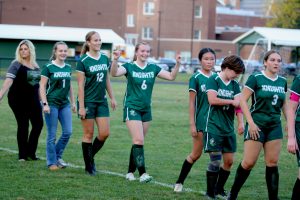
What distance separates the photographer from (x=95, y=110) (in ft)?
33.7

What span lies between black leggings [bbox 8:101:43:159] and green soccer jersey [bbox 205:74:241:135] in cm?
389

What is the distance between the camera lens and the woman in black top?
449 inches

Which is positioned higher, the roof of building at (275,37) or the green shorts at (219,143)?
the roof of building at (275,37)

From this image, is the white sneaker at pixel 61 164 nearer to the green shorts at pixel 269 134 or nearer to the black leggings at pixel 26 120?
the black leggings at pixel 26 120

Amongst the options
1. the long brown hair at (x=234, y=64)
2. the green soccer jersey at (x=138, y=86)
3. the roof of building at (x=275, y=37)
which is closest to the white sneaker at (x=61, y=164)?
the green soccer jersey at (x=138, y=86)

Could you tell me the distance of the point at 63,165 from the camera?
10930 mm

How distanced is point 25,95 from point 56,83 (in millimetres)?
975

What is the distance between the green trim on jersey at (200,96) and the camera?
9023mm

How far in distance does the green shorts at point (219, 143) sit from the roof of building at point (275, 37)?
119 ft

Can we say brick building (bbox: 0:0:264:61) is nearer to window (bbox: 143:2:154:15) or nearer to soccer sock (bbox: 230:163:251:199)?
window (bbox: 143:2:154:15)

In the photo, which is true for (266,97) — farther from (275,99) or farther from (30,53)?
(30,53)

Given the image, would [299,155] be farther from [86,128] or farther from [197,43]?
[197,43]

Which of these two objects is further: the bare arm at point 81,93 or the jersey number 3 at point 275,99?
the bare arm at point 81,93

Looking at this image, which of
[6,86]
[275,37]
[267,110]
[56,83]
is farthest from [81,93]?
[275,37]
